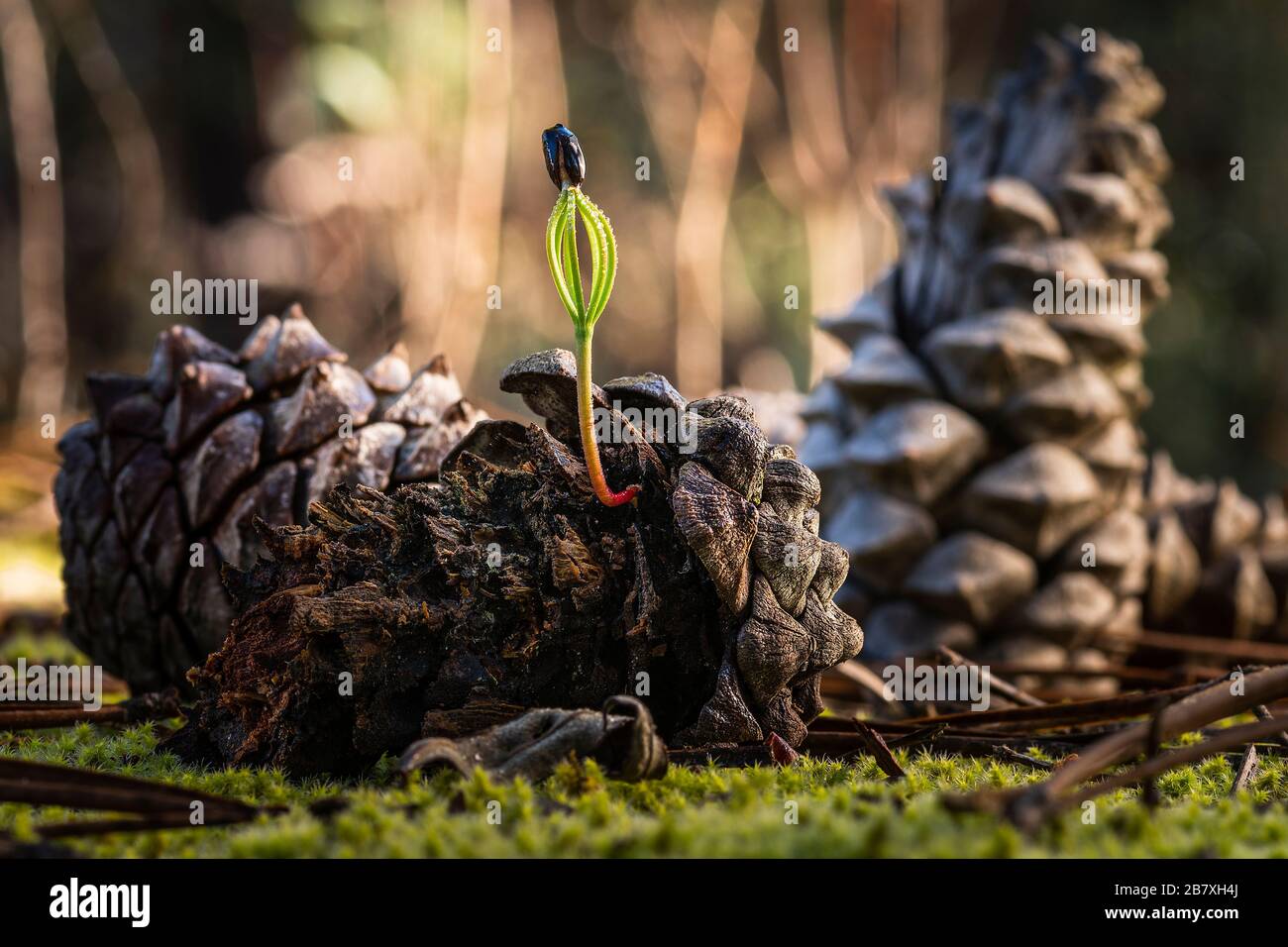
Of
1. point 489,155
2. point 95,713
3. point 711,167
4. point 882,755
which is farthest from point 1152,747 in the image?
point 711,167

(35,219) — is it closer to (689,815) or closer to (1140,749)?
(689,815)

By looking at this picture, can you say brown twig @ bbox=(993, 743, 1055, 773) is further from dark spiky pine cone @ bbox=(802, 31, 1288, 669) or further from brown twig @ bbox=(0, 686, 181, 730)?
brown twig @ bbox=(0, 686, 181, 730)

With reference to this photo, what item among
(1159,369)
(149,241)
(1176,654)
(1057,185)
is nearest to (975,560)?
(1176,654)

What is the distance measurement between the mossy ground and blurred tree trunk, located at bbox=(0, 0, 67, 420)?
7.96ft

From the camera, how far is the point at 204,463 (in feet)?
3.22

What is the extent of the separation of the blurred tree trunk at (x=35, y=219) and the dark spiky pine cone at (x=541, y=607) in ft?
7.50

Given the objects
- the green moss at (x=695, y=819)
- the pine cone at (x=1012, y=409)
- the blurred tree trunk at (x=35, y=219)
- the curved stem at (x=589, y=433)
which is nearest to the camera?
the green moss at (x=695, y=819)

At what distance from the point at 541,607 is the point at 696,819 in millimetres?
202

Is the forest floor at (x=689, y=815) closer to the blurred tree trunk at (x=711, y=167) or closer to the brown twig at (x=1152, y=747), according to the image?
the brown twig at (x=1152, y=747)

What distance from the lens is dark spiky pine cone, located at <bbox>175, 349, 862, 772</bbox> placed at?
64 cm

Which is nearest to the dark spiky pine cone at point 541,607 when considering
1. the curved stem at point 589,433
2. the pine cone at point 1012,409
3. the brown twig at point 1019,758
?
the curved stem at point 589,433

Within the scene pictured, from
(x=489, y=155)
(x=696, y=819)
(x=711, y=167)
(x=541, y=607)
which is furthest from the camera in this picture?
(x=711, y=167)

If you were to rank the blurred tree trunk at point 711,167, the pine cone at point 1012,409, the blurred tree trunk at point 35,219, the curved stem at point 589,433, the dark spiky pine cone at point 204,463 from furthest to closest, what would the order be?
the blurred tree trunk at point 711,167 → the blurred tree trunk at point 35,219 → the pine cone at point 1012,409 → the dark spiky pine cone at point 204,463 → the curved stem at point 589,433

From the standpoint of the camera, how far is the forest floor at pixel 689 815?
455 millimetres
